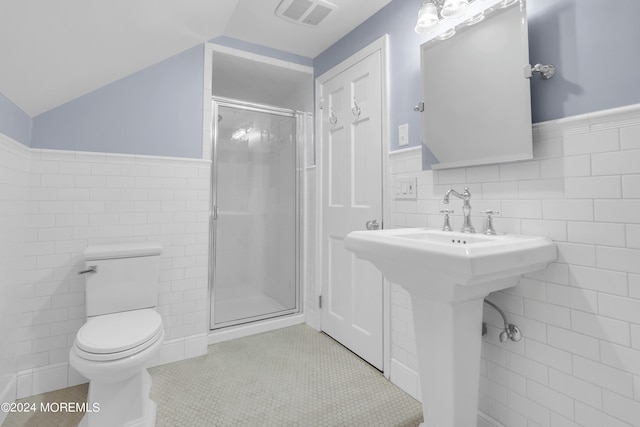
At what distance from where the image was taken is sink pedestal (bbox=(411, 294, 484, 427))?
1114 millimetres

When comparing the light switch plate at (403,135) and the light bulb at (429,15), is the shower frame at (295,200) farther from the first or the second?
the light bulb at (429,15)

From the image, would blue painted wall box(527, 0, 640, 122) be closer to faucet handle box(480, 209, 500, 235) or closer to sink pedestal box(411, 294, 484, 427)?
faucet handle box(480, 209, 500, 235)

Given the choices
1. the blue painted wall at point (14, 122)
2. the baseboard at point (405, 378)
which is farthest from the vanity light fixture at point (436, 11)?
the blue painted wall at point (14, 122)

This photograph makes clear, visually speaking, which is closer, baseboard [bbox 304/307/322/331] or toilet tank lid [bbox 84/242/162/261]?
toilet tank lid [bbox 84/242/162/261]

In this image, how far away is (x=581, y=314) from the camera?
1.05 metres

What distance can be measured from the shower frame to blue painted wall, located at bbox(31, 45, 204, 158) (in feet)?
0.62

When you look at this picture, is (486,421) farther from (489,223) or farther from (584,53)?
(584,53)

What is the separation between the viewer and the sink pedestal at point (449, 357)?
1.11 meters

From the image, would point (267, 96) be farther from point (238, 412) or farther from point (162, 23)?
point (238, 412)

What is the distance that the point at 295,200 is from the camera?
270 cm

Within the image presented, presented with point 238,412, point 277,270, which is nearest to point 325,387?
point 238,412

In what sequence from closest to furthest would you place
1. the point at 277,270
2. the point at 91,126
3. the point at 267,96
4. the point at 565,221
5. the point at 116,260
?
1. the point at 565,221
2. the point at 116,260
3. the point at 91,126
4. the point at 277,270
5. the point at 267,96

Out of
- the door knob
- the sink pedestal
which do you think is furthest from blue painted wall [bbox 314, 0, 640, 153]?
the door knob

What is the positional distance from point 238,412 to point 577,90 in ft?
6.53
